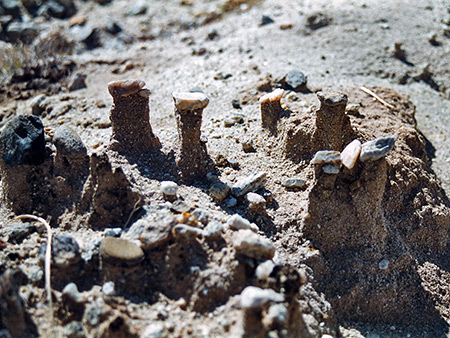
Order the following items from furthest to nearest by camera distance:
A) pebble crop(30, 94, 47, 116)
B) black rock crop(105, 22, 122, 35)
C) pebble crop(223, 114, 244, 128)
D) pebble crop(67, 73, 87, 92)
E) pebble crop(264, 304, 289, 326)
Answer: black rock crop(105, 22, 122, 35) < pebble crop(67, 73, 87, 92) < pebble crop(30, 94, 47, 116) < pebble crop(223, 114, 244, 128) < pebble crop(264, 304, 289, 326)

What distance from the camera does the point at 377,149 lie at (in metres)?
2.77

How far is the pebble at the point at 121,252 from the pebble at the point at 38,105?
2960mm

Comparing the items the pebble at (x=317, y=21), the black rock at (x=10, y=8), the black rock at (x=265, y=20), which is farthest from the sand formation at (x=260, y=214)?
the black rock at (x=10, y=8)

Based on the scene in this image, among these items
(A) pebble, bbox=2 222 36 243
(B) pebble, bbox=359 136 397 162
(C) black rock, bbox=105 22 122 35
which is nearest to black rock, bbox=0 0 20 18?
(C) black rock, bbox=105 22 122 35

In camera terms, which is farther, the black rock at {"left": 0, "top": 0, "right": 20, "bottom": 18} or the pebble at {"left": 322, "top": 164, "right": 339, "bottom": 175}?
the black rock at {"left": 0, "top": 0, "right": 20, "bottom": 18}

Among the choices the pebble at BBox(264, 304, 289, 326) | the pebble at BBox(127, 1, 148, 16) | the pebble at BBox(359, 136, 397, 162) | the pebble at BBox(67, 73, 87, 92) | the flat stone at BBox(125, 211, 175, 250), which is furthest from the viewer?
the pebble at BBox(127, 1, 148, 16)

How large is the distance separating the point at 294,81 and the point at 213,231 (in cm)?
239

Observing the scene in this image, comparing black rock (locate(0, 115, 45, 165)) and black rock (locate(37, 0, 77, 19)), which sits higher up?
black rock (locate(0, 115, 45, 165))

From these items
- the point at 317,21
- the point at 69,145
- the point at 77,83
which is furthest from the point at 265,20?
the point at 69,145

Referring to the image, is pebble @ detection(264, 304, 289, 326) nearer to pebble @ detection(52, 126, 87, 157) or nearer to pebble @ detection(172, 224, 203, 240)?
pebble @ detection(172, 224, 203, 240)

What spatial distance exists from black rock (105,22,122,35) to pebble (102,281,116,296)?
563 centimetres

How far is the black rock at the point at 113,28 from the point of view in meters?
7.34

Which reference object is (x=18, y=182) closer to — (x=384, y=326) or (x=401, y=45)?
(x=384, y=326)

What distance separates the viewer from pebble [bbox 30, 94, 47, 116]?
5.02 m
